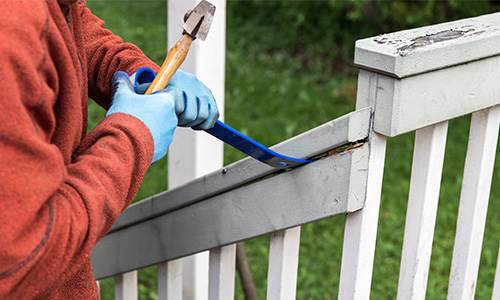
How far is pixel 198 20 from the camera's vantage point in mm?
1306

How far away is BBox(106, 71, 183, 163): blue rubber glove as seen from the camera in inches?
46.8

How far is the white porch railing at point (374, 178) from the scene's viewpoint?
45.7 inches

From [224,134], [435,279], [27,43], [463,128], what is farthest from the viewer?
[463,128]

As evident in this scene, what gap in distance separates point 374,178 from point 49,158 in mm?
656

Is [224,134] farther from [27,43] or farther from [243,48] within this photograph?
[243,48]

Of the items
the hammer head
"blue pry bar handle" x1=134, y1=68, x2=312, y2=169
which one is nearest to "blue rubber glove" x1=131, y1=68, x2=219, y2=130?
"blue pry bar handle" x1=134, y1=68, x2=312, y2=169

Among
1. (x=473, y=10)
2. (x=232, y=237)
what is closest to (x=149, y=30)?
(x=473, y=10)

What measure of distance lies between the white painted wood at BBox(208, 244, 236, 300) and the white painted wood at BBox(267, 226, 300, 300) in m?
0.17

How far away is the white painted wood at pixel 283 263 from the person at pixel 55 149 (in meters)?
0.36

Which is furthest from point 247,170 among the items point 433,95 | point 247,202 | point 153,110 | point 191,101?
point 433,95

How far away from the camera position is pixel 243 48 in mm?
6215

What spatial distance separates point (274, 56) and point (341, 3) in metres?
0.87

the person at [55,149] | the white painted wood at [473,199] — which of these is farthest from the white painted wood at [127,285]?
the white painted wood at [473,199]

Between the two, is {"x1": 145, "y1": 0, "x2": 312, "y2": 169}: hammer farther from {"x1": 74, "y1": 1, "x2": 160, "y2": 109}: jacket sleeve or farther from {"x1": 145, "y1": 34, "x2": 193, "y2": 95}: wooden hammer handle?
{"x1": 74, "y1": 1, "x2": 160, "y2": 109}: jacket sleeve
